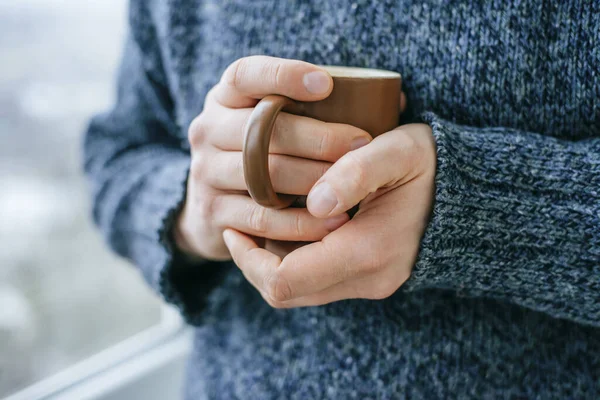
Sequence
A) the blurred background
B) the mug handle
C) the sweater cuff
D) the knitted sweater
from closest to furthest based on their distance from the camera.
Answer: the mug handle
the knitted sweater
the sweater cuff
the blurred background

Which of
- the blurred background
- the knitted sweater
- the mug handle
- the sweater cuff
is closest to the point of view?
the mug handle

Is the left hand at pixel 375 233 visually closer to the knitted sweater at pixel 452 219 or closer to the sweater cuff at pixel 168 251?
the knitted sweater at pixel 452 219

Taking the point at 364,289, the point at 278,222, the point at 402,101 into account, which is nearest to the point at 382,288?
A: the point at 364,289

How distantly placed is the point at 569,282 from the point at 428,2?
0.37 meters

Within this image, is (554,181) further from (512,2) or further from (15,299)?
(15,299)

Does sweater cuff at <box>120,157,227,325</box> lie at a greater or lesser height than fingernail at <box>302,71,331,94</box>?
lesser

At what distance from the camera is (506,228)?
1.74 feet

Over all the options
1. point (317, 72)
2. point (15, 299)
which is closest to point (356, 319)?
point (317, 72)

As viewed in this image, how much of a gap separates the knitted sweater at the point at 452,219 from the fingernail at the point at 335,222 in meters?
0.09

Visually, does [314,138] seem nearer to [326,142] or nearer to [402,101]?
[326,142]

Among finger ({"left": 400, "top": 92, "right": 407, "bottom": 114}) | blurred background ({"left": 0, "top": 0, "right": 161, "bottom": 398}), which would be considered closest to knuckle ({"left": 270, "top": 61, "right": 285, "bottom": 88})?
finger ({"left": 400, "top": 92, "right": 407, "bottom": 114})

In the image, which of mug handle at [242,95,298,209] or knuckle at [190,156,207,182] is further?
knuckle at [190,156,207,182]

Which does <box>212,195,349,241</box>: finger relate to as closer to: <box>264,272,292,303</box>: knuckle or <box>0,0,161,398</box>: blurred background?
<box>264,272,292,303</box>: knuckle

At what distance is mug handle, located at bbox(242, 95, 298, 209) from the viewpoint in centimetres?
42
